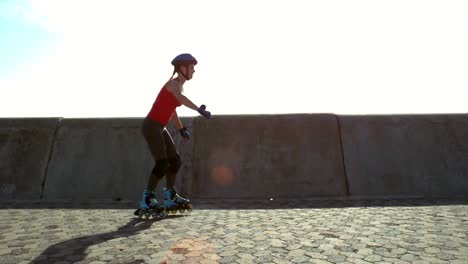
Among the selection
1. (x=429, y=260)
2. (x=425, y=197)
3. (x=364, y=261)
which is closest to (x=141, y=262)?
(x=364, y=261)

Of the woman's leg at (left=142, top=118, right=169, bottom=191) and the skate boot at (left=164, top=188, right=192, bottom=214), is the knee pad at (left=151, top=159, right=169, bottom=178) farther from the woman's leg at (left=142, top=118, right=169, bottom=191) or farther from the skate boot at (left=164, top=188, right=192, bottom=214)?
the skate boot at (left=164, top=188, right=192, bottom=214)

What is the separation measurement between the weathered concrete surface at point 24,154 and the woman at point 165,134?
2274mm

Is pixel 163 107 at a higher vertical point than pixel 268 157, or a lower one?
higher

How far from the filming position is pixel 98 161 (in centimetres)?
537

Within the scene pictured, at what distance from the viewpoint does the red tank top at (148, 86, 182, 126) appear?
4.21m

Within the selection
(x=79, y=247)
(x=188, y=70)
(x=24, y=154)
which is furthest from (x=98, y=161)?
(x=79, y=247)

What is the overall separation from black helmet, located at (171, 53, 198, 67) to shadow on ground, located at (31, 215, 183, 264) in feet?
6.76

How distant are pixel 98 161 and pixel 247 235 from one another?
3364 mm

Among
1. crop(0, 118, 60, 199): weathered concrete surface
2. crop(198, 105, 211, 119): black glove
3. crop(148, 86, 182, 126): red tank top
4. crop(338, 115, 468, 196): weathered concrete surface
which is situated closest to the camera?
crop(198, 105, 211, 119): black glove

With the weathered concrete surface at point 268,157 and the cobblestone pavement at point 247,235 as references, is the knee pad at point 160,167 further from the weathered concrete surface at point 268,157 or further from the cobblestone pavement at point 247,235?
the weathered concrete surface at point 268,157

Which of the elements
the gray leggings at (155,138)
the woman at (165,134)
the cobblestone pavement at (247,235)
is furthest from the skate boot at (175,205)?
the gray leggings at (155,138)

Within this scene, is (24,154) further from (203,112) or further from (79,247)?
(79,247)

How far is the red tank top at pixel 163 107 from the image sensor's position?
13.8 ft

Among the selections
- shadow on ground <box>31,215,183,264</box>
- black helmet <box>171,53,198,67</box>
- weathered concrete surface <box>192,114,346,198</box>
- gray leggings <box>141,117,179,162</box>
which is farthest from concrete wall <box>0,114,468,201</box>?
shadow on ground <box>31,215,183,264</box>
